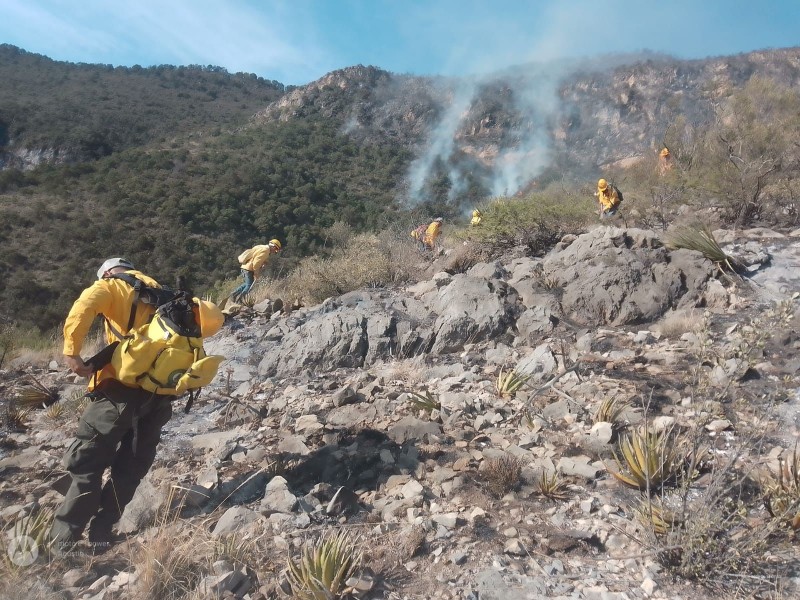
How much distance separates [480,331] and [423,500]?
2.63 metres

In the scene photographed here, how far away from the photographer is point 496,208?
25.0 ft

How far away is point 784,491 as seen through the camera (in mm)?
2273

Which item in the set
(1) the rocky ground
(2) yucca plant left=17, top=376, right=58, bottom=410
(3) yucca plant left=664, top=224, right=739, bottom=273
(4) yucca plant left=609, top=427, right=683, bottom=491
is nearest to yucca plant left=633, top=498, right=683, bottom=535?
(1) the rocky ground

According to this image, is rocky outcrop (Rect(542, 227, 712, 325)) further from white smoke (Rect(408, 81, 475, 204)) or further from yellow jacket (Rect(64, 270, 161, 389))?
white smoke (Rect(408, 81, 475, 204))

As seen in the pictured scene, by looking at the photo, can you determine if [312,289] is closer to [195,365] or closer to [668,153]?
[195,365]

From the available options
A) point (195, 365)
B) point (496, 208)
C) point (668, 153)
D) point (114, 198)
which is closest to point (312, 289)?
point (496, 208)

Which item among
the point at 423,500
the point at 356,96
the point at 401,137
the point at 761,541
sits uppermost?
the point at 356,96

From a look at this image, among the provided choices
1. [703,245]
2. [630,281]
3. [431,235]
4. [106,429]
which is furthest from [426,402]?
[431,235]

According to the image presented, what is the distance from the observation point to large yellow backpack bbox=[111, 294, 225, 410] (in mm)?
2484

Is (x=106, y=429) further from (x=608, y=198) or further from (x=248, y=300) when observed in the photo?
(x=608, y=198)

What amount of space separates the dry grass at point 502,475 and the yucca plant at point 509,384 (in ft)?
3.10

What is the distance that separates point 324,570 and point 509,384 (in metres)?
2.25

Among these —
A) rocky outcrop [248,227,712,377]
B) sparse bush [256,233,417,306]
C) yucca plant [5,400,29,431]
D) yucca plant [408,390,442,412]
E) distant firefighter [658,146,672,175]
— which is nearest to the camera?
yucca plant [408,390,442,412]

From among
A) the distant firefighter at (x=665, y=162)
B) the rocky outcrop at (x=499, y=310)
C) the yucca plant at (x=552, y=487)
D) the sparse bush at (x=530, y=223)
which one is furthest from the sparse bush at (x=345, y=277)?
the distant firefighter at (x=665, y=162)
